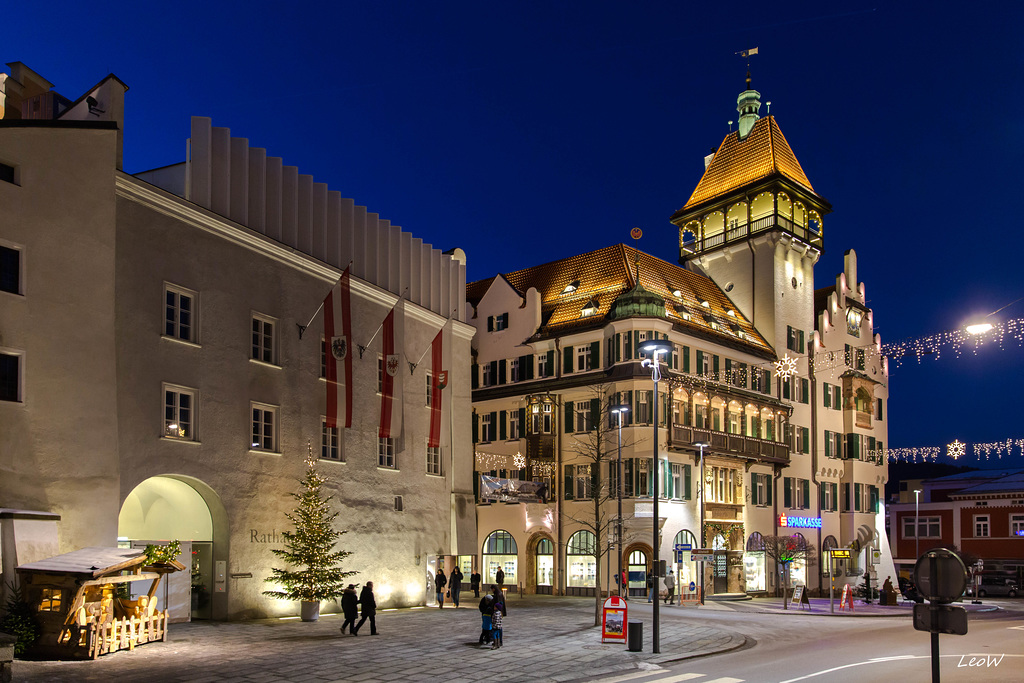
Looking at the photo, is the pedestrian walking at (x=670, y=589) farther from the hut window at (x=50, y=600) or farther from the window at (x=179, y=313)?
the hut window at (x=50, y=600)

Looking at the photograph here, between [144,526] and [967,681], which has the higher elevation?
[144,526]

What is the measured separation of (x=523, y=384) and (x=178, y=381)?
1163 inches

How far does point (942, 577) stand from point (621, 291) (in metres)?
42.4

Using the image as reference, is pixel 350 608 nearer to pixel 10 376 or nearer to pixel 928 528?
pixel 10 376

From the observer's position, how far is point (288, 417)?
3194cm

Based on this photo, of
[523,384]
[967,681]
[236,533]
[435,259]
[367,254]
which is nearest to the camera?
[967,681]

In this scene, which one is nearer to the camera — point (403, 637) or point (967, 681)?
point (967, 681)

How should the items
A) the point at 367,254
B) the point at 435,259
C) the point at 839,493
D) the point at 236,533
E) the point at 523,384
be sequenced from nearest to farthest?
the point at 236,533 < the point at 367,254 < the point at 435,259 < the point at 523,384 < the point at 839,493

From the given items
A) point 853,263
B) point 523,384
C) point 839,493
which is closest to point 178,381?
point 523,384

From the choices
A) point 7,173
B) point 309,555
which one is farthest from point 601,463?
point 7,173

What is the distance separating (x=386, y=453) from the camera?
37125mm

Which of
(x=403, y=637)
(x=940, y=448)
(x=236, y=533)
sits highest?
(x=940, y=448)

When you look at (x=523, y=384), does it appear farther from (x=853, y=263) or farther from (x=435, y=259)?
(x=853, y=263)

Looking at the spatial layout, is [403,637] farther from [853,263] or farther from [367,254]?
[853,263]
